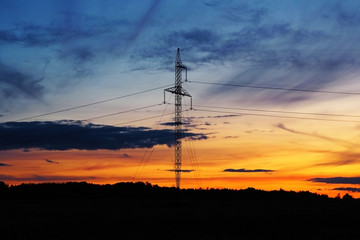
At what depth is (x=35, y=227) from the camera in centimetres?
4378

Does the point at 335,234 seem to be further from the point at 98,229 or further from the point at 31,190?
the point at 31,190

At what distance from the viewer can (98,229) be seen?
1706 inches

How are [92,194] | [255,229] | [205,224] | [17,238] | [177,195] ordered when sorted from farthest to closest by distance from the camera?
[92,194], [177,195], [205,224], [255,229], [17,238]

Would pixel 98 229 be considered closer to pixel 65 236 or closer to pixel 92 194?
pixel 65 236

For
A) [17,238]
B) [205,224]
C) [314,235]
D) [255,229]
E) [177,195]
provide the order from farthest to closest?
[177,195], [205,224], [255,229], [314,235], [17,238]

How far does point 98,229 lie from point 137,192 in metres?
102

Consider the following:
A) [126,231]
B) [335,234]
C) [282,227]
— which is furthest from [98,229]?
[335,234]

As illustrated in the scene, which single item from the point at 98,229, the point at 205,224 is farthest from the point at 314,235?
the point at 98,229

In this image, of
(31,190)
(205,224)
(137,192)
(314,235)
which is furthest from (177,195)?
(314,235)

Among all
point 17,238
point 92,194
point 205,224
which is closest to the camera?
point 17,238

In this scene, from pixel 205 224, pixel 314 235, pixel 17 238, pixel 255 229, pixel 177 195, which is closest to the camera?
pixel 17 238

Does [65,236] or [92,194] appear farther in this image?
[92,194]

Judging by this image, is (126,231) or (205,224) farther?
(205,224)

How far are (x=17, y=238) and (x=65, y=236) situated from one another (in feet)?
13.2
